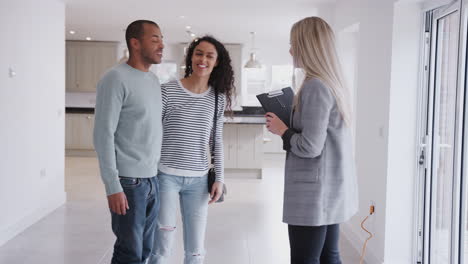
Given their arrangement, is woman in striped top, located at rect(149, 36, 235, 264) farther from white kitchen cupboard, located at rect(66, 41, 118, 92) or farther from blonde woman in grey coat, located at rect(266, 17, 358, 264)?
white kitchen cupboard, located at rect(66, 41, 118, 92)

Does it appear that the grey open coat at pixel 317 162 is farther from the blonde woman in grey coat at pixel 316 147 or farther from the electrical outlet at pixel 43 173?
the electrical outlet at pixel 43 173

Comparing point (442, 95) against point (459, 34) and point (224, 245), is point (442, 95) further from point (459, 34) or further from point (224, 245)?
point (224, 245)

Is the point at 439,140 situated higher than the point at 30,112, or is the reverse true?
the point at 30,112

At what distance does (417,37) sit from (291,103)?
1783mm

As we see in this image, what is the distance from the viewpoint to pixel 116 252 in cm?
212

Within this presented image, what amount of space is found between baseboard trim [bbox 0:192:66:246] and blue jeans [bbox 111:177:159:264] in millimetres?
2513

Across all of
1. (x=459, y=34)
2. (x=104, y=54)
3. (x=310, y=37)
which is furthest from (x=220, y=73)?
(x=104, y=54)

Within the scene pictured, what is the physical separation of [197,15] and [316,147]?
5.40 meters

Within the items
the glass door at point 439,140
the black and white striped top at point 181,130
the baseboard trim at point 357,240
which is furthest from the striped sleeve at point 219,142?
the baseboard trim at point 357,240

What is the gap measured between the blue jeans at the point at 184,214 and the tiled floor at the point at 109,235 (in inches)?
55.1

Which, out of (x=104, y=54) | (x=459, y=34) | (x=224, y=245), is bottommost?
(x=224, y=245)

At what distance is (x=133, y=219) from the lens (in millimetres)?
2080

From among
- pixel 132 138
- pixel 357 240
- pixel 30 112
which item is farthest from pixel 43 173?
pixel 132 138

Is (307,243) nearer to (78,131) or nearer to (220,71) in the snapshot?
(220,71)
